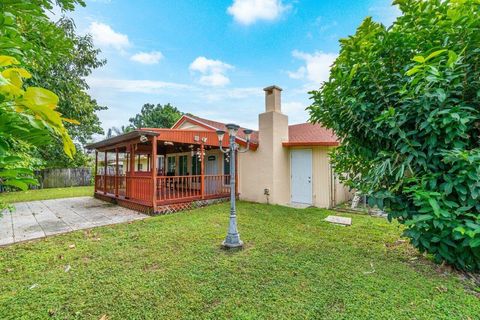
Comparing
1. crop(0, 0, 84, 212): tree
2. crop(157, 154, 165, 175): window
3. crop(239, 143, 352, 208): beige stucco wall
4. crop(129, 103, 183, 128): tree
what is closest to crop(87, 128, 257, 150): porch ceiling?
crop(239, 143, 352, 208): beige stucco wall

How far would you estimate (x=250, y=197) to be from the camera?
9906mm

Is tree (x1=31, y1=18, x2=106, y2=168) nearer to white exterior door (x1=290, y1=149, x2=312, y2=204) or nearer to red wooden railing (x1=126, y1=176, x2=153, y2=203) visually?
red wooden railing (x1=126, y1=176, x2=153, y2=203)

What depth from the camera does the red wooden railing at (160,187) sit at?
7.93m

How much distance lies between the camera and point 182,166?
512 inches

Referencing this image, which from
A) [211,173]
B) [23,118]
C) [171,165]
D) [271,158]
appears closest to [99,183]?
[171,165]

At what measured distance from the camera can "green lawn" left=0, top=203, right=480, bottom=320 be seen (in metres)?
2.66

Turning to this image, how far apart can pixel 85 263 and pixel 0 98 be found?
14.1 ft

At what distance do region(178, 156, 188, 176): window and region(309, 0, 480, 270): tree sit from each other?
32.6 feet

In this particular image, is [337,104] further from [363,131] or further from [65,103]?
[65,103]

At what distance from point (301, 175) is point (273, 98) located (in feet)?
10.8

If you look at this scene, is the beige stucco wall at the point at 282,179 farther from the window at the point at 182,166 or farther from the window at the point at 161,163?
the window at the point at 161,163

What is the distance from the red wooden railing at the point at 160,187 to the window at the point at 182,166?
138cm

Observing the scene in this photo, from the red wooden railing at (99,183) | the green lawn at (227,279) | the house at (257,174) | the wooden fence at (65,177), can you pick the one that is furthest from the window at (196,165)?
the wooden fence at (65,177)

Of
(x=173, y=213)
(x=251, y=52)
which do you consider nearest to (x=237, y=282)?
(x=173, y=213)
